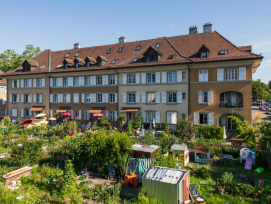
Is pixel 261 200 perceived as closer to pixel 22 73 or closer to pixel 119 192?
pixel 119 192

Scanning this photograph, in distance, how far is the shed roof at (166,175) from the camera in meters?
8.48

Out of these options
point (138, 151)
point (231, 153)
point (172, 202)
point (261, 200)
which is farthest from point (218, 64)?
point (172, 202)

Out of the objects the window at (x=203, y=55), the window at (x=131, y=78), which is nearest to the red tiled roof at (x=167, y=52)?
the window at (x=203, y=55)

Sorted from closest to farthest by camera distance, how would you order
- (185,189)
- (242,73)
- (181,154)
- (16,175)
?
(185,189) < (16,175) < (181,154) < (242,73)

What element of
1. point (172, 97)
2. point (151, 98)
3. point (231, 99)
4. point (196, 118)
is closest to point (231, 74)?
point (231, 99)

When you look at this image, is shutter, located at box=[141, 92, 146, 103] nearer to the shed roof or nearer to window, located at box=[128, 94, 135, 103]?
window, located at box=[128, 94, 135, 103]

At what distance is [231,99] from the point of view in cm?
2202

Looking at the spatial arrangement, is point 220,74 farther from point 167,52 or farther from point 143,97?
point 143,97

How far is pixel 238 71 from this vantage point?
20.8 m

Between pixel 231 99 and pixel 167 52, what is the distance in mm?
9053

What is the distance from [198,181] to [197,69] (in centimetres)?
1443

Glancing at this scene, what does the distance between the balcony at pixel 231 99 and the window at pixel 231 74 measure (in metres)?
1.60

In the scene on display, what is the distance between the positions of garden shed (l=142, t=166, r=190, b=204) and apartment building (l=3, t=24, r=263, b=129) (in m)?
14.3

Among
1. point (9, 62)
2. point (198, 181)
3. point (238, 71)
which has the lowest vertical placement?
point (198, 181)
